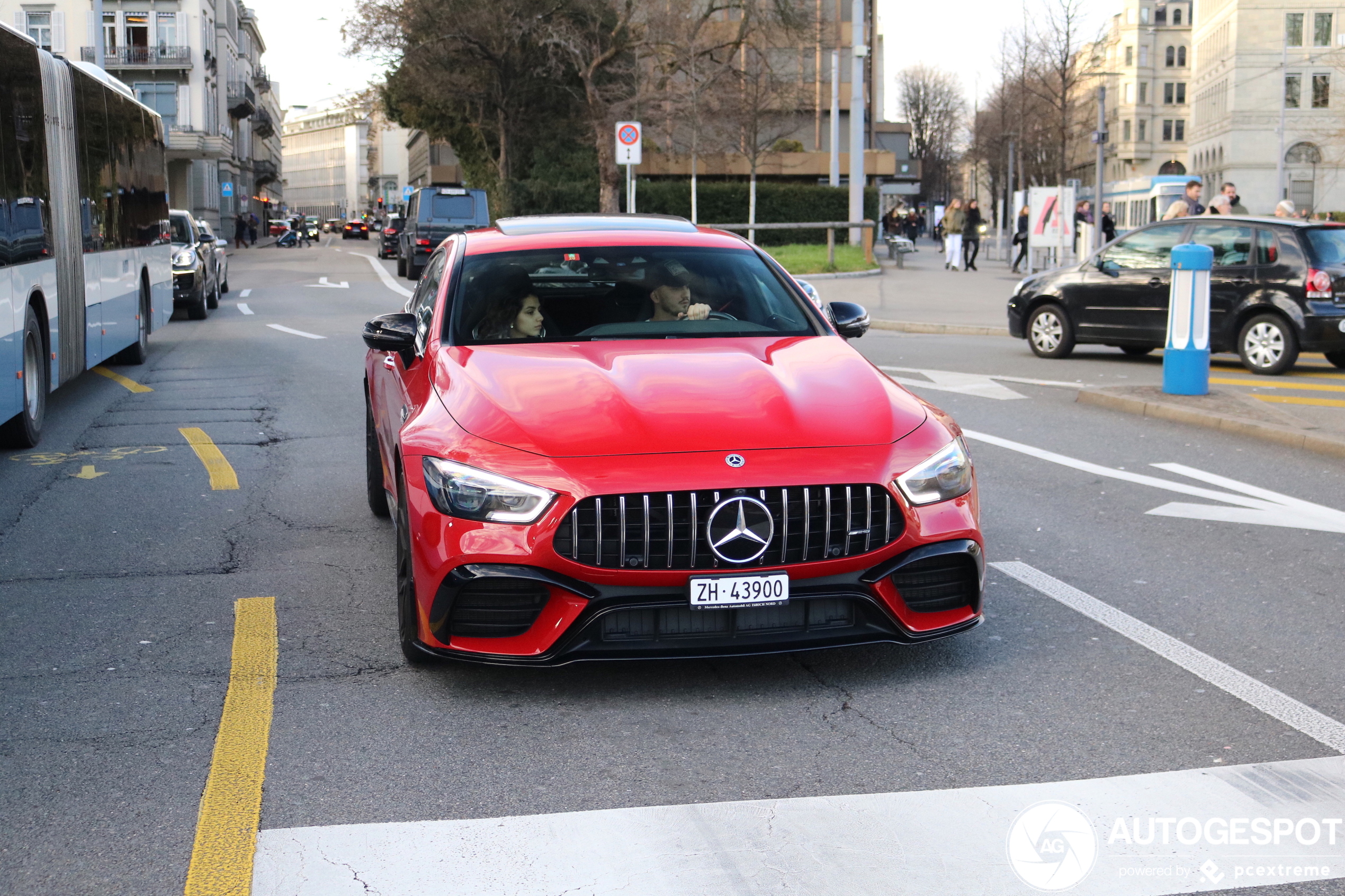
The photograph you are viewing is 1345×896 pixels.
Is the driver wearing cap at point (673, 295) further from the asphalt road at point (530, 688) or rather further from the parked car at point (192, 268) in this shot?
the parked car at point (192, 268)

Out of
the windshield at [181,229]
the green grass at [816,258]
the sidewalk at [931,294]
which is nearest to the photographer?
the sidewalk at [931,294]

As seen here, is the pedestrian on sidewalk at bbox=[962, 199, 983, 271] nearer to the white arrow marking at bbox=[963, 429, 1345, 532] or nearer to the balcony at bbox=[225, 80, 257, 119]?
the white arrow marking at bbox=[963, 429, 1345, 532]

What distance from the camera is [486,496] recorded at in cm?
466

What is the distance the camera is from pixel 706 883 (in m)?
3.41

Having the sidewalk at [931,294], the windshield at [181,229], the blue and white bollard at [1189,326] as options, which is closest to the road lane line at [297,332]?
the windshield at [181,229]

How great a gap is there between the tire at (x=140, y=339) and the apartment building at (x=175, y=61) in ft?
178

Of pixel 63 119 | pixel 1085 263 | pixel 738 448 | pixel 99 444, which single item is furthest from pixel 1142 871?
pixel 1085 263

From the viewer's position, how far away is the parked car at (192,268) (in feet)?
76.0

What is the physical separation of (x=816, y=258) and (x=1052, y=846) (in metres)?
31.5

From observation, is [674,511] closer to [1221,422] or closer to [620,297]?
[620,297]

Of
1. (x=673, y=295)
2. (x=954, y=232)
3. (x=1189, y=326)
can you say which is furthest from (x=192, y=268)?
(x=954, y=232)

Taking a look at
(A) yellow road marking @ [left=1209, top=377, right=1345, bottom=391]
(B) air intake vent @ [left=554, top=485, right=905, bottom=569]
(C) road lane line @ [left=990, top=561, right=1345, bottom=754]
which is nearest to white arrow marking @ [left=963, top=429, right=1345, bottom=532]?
(C) road lane line @ [left=990, top=561, right=1345, bottom=754]

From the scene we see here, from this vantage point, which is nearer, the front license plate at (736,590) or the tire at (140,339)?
the front license plate at (736,590)

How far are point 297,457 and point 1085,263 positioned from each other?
387 inches
